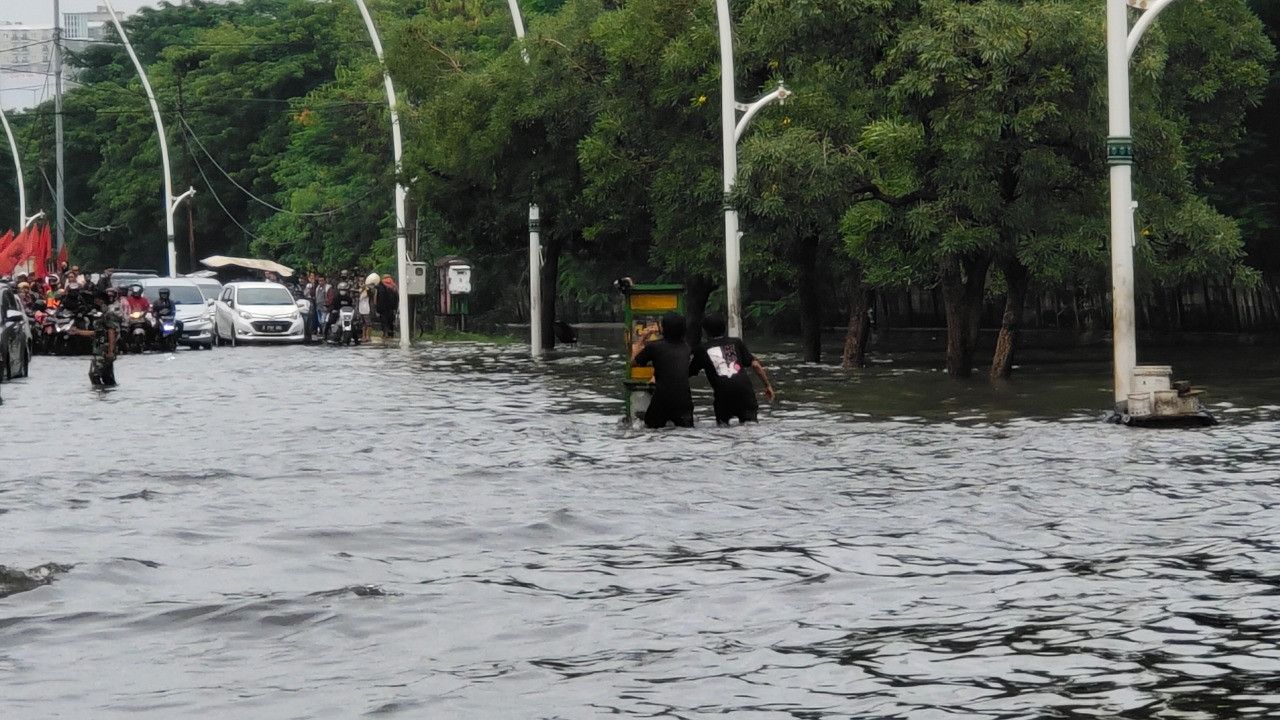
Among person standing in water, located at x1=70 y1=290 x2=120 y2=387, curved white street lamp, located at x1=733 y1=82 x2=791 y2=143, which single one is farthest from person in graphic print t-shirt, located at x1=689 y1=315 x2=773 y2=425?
person standing in water, located at x1=70 y1=290 x2=120 y2=387

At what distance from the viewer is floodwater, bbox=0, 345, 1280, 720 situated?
765 centimetres

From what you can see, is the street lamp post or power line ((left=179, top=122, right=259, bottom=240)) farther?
power line ((left=179, top=122, right=259, bottom=240))

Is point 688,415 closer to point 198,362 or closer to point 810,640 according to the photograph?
point 810,640

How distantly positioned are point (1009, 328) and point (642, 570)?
67.4 feet

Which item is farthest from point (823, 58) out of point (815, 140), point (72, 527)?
point (72, 527)

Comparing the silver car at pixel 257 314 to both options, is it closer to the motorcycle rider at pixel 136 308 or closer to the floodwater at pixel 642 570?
the motorcycle rider at pixel 136 308

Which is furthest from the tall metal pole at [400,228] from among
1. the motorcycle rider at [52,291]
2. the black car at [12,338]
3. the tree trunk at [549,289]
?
the black car at [12,338]

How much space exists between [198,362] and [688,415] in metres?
21.3

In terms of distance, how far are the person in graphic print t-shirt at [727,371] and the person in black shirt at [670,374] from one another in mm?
141

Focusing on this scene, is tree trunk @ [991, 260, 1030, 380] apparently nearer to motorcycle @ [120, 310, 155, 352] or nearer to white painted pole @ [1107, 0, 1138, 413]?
white painted pole @ [1107, 0, 1138, 413]

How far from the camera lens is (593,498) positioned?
47.3ft

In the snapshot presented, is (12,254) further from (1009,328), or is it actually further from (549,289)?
(1009,328)

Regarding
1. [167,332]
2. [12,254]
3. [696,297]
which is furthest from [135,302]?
[12,254]

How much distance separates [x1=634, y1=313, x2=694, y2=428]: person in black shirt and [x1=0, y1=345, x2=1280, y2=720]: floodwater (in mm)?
373
